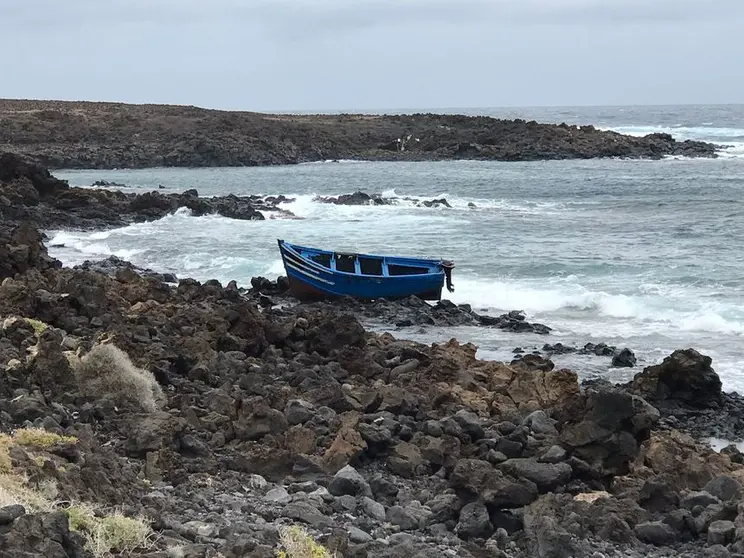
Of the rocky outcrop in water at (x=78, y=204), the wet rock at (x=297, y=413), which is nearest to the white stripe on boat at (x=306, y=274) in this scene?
the wet rock at (x=297, y=413)

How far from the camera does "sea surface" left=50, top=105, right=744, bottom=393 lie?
1939 centimetres

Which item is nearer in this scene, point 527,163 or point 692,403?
point 692,403

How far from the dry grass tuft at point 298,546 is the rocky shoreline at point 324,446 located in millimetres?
23

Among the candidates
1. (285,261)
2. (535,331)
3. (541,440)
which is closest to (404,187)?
(285,261)

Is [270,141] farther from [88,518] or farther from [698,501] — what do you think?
[88,518]

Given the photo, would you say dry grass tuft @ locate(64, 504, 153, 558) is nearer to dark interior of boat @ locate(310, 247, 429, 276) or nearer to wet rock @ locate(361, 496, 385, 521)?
wet rock @ locate(361, 496, 385, 521)

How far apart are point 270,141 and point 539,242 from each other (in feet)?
155

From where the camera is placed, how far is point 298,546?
20.0 feet

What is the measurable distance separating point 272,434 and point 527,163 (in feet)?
202

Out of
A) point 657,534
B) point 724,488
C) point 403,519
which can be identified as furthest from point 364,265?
point 657,534

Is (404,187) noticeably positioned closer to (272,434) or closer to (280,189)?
(280,189)

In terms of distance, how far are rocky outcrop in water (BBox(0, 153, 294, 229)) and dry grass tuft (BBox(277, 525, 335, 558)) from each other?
28761 millimetres

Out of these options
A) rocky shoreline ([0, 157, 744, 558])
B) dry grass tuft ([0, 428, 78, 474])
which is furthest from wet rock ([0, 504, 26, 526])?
dry grass tuft ([0, 428, 78, 474])

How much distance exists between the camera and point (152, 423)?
30.6 ft
